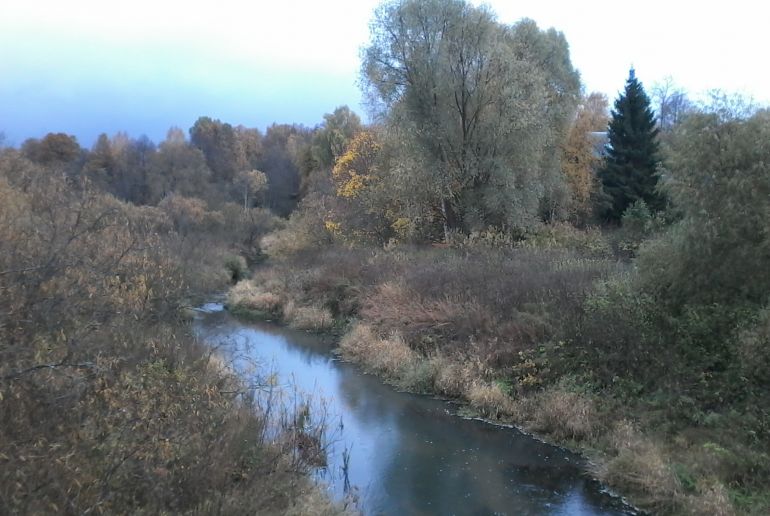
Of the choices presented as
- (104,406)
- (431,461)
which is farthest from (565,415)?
(104,406)

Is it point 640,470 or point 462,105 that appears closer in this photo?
point 640,470

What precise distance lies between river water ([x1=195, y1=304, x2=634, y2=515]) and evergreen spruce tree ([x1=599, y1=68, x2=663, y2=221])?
891 inches

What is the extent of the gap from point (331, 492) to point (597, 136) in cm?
3491

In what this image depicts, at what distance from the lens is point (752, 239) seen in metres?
11.5

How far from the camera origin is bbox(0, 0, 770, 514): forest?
579 centimetres

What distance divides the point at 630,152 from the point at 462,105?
12.3 m

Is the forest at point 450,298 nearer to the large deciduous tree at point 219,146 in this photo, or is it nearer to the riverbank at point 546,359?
the riverbank at point 546,359

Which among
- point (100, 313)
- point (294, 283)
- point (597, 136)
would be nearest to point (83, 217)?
point (100, 313)

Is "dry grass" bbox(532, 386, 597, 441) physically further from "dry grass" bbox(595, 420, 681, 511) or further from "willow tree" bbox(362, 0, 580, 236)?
"willow tree" bbox(362, 0, 580, 236)

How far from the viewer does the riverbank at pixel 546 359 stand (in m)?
9.60

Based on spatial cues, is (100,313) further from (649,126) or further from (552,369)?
(649,126)

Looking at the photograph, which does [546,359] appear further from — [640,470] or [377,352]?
[377,352]

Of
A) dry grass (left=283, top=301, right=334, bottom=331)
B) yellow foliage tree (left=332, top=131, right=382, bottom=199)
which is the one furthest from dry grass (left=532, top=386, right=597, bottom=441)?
yellow foliage tree (left=332, top=131, right=382, bottom=199)

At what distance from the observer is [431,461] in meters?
11.4
